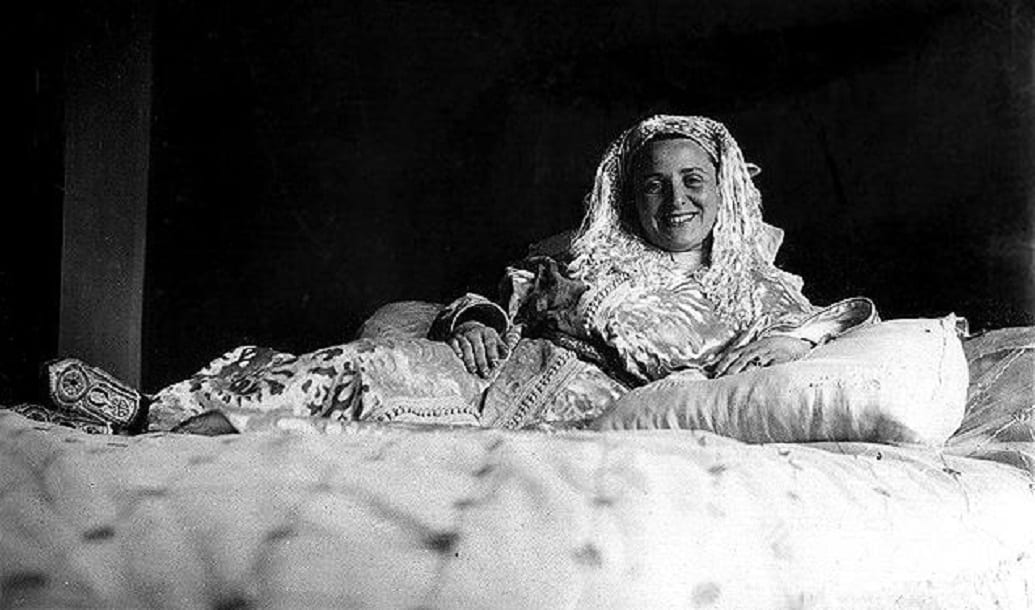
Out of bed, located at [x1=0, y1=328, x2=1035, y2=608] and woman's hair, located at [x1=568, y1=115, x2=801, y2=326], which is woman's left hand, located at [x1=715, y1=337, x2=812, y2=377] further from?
bed, located at [x1=0, y1=328, x2=1035, y2=608]

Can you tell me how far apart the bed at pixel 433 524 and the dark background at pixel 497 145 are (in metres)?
1.13

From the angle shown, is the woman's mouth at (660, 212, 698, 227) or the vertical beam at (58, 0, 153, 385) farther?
the woman's mouth at (660, 212, 698, 227)

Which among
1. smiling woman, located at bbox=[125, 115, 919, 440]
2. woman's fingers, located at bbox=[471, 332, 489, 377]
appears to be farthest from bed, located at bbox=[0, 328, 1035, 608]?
woman's fingers, located at bbox=[471, 332, 489, 377]

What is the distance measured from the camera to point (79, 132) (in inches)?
64.9

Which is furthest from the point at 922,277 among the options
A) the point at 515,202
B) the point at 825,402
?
the point at 825,402

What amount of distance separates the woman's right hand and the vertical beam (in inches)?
22.3

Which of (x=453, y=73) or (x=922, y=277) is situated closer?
(x=922, y=277)

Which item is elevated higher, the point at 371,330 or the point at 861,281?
the point at 861,281

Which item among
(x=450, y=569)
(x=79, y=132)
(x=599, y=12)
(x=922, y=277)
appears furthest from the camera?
(x=599, y=12)

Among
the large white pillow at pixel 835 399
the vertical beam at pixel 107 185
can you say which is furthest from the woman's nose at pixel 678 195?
the vertical beam at pixel 107 185

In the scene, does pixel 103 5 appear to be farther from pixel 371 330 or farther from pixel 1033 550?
pixel 1033 550

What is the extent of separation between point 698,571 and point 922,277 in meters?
1.36

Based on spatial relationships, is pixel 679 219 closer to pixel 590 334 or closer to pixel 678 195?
pixel 678 195

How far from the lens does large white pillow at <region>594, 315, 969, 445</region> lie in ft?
3.34
